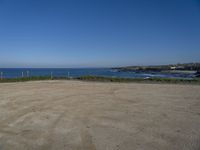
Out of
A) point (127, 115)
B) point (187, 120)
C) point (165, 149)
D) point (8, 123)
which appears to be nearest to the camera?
point (165, 149)

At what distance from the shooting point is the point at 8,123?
6.52 m

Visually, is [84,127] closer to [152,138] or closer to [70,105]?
[152,138]

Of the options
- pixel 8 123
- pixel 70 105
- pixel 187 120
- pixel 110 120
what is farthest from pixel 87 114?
pixel 187 120

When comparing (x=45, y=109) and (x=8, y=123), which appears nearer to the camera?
(x=8, y=123)

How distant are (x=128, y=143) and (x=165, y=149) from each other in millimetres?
822

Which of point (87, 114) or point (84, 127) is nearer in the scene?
point (84, 127)

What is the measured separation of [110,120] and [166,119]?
186cm

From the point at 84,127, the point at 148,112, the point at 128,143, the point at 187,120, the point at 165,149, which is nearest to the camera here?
the point at 165,149

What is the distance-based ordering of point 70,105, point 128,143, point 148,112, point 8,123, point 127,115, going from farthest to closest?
point 70,105
point 148,112
point 127,115
point 8,123
point 128,143

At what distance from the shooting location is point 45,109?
845 cm

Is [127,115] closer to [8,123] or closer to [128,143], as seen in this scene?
[128,143]

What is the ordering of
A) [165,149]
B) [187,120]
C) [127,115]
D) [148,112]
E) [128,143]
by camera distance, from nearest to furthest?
[165,149]
[128,143]
[187,120]
[127,115]
[148,112]

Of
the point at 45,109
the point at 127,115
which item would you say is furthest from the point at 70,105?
the point at 127,115

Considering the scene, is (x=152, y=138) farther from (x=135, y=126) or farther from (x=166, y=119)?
(x=166, y=119)
